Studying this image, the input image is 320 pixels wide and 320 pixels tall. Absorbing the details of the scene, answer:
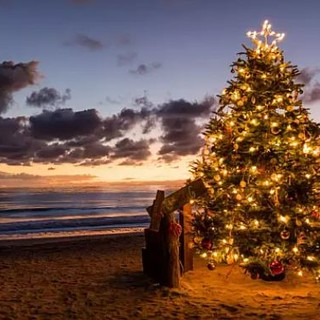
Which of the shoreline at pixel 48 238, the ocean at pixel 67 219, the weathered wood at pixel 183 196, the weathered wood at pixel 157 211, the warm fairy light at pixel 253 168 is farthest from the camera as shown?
the ocean at pixel 67 219

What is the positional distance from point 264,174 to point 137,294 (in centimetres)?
339

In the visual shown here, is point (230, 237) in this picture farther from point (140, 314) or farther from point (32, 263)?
point (32, 263)

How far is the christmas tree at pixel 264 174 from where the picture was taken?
8.37 metres

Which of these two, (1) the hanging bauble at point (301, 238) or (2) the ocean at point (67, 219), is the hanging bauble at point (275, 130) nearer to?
(1) the hanging bauble at point (301, 238)

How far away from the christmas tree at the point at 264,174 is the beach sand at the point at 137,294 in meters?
0.57

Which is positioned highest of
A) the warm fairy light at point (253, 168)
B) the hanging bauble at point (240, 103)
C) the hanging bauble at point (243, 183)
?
the hanging bauble at point (240, 103)

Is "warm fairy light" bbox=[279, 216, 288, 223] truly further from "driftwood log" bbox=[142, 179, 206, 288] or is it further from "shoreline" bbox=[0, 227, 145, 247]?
"shoreline" bbox=[0, 227, 145, 247]

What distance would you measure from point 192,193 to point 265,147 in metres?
1.91

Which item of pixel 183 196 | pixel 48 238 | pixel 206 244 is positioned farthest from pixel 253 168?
pixel 48 238

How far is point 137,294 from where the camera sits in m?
8.93

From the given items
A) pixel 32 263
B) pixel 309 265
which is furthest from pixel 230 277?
pixel 32 263

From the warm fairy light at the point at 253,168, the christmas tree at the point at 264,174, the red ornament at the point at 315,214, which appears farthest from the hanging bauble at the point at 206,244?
the red ornament at the point at 315,214

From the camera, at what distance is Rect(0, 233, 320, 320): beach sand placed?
7.64 m

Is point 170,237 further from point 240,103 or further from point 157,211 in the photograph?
point 240,103
